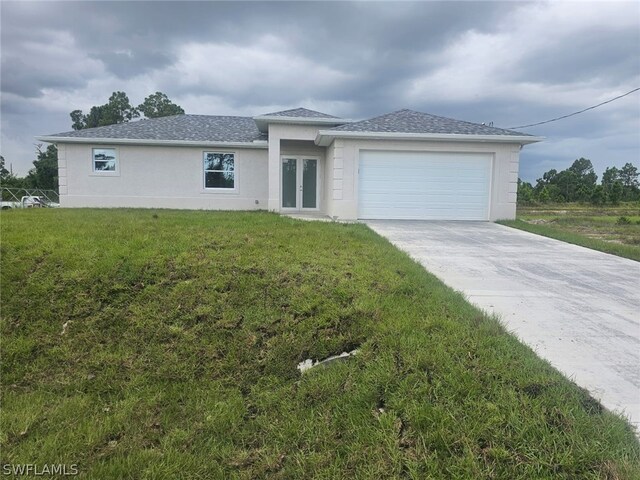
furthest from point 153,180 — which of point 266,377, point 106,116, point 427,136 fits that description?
point 106,116

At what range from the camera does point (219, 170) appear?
50.8 ft

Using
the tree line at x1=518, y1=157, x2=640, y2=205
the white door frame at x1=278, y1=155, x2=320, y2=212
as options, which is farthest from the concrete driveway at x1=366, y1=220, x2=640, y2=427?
the tree line at x1=518, y1=157, x2=640, y2=205

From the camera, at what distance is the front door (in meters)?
15.4

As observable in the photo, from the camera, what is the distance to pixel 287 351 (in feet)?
11.4

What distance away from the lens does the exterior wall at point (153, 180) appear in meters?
14.9

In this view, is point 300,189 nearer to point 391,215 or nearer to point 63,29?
point 391,215

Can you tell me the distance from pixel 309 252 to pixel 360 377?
292 centimetres

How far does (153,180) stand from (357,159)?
8.60 metres

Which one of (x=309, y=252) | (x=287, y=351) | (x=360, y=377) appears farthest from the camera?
(x=309, y=252)

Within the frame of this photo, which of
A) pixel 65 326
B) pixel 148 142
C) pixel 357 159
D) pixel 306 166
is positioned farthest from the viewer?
pixel 306 166

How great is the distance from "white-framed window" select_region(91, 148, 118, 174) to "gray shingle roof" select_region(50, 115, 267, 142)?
0.59 meters

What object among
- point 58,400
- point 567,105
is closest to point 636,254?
point 58,400

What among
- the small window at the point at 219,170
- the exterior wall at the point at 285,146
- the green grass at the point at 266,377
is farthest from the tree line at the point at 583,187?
the green grass at the point at 266,377

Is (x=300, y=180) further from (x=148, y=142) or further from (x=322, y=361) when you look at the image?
(x=322, y=361)
